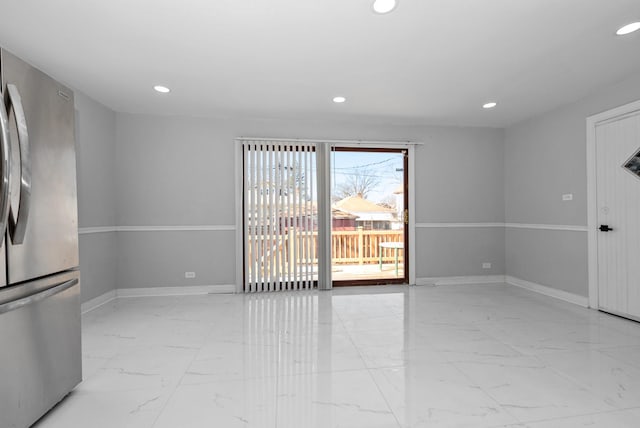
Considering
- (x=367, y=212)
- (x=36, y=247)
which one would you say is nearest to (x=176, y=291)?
(x=36, y=247)

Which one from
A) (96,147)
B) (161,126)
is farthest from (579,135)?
(96,147)

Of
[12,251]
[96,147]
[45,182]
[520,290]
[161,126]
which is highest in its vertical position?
[161,126]

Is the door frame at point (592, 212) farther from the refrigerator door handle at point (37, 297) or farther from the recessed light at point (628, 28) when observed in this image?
the refrigerator door handle at point (37, 297)

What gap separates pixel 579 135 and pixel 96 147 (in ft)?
18.5

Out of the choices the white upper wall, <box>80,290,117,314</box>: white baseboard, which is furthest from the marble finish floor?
the white upper wall

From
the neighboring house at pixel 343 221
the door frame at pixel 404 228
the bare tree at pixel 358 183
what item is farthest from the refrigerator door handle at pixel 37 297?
the neighboring house at pixel 343 221

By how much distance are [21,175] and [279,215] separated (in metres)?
3.11

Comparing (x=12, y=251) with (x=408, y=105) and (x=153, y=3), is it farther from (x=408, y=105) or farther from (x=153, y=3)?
(x=408, y=105)

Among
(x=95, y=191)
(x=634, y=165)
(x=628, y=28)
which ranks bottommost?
(x=95, y=191)

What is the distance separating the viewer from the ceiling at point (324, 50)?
6.71 feet

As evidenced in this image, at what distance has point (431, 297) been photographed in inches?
159

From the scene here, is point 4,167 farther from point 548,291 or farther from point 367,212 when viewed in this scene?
point 548,291

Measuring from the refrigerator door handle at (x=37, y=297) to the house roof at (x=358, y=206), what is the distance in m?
3.78

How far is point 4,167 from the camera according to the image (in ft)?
4.19
